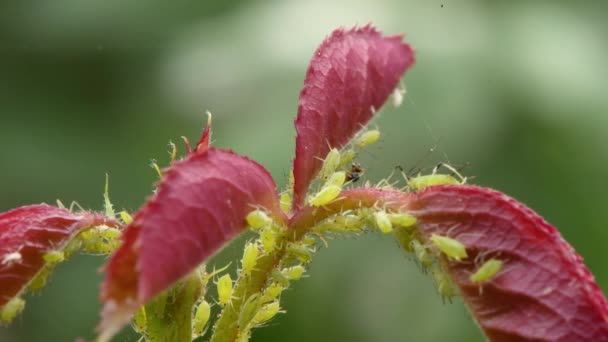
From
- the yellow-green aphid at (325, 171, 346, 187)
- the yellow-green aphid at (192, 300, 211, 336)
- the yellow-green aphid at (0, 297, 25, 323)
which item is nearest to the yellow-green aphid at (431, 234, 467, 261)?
the yellow-green aphid at (325, 171, 346, 187)

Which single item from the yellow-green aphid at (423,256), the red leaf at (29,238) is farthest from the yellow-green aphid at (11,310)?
the yellow-green aphid at (423,256)

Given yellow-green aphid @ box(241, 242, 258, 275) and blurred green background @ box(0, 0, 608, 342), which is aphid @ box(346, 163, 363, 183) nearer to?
yellow-green aphid @ box(241, 242, 258, 275)

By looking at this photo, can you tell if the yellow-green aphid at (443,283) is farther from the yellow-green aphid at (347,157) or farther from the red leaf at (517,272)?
the yellow-green aphid at (347,157)

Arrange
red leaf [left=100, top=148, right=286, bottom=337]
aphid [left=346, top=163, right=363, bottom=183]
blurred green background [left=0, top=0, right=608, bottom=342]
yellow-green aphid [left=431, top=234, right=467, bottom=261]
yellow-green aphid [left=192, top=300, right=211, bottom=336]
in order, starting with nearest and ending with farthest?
red leaf [left=100, top=148, right=286, bottom=337] < yellow-green aphid [left=431, top=234, right=467, bottom=261] < yellow-green aphid [left=192, top=300, right=211, bottom=336] < aphid [left=346, top=163, right=363, bottom=183] < blurred green background [left=0, top=0, right=608, bottom=342]

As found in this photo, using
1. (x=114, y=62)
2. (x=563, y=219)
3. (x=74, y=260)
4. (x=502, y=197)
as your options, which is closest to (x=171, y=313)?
(x=502, y=197)

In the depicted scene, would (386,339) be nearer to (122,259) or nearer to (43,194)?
(43,194)

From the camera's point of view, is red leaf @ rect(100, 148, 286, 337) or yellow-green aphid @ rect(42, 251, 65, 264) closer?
red leaf @ rect(100, 148, 286, 337)
